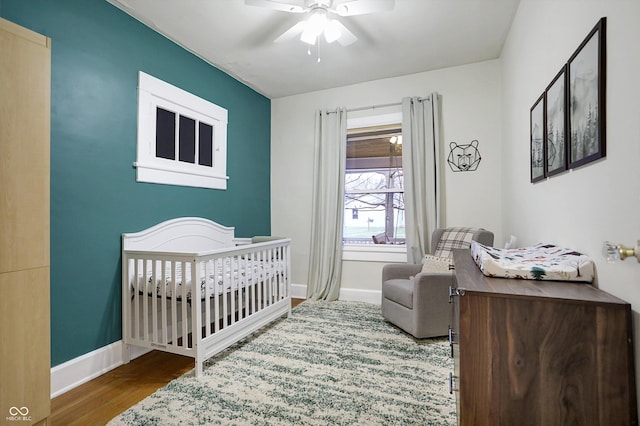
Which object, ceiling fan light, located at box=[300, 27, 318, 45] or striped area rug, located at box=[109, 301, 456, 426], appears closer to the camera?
striped area rug, located at box=[109, 301, 456, 426]

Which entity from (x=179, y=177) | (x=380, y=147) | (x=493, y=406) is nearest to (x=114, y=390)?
(x=179, y=177)

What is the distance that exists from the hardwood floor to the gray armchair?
64.4 inches

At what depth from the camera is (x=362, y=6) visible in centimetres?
203

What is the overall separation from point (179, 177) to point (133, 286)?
0.95 meters

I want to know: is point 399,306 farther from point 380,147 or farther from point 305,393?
point 380,147

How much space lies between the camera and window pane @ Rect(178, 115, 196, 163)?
2.76 metres

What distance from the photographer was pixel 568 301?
2.75 ft

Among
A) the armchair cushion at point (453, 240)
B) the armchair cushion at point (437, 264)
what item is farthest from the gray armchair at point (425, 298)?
the armchair cushion at point (437, 264)

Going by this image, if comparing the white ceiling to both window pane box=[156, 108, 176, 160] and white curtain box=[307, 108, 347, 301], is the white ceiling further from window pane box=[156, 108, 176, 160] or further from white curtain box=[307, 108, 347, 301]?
window pane box=[156, 108, 176, 160]

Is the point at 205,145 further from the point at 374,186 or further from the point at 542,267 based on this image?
the point at 542,267

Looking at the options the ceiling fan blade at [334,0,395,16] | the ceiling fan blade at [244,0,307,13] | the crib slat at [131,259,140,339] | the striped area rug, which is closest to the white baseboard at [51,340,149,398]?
the crib slat at [131,259,140,339]

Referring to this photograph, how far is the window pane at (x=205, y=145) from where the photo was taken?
2971 millimetres

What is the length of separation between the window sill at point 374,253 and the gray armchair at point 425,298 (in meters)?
0.66

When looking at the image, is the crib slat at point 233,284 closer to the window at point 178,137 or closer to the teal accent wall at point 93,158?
the teal accent wall at point 93,158
